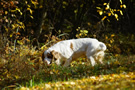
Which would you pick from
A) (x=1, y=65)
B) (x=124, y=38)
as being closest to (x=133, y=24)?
(x=124, y=38)

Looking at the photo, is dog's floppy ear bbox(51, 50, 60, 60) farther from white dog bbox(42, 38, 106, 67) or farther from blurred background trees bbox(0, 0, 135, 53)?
blurred background trees bbox(0, 0, 135, 53)

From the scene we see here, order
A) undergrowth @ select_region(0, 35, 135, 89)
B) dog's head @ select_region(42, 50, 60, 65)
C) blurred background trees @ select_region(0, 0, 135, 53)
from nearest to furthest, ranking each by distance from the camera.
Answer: undergrowth @ select_region(0, 35, 135, 89)
dog's head @ select_region(42, 50, 60, 65)
blurred background trees @ select_region(0, 0, 135, 53)

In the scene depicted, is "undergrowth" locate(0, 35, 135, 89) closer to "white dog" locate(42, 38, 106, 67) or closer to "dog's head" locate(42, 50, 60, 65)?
"dog's head" locate(42, 50, 60, 65)

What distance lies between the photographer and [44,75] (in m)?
5.62

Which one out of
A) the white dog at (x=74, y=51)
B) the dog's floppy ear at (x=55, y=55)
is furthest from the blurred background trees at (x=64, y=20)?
the dog's floppy ear at (x=55, y=55)

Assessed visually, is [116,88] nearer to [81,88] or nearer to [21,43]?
[81,88]

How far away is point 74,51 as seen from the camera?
6949 millimetres

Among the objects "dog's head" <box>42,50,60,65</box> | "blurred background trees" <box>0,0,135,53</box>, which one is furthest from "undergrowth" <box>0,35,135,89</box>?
"blurred background trees" <box>0,0,135,53</box>

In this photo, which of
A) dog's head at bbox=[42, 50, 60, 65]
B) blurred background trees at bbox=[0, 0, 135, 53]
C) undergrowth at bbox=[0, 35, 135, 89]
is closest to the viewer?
undergrowth at bbox=[0, 35, 135, 89]

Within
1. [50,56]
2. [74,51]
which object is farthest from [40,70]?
[74,51]

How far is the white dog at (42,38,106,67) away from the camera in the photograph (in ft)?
21.7

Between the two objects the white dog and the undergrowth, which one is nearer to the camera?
the undergrowth

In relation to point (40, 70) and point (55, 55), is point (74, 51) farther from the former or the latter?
point (40, 70)

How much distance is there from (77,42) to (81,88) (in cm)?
412
